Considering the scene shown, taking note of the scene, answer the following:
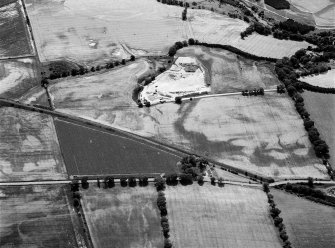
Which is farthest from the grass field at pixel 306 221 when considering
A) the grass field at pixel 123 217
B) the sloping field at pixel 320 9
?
the sloping field at pixel 320 9

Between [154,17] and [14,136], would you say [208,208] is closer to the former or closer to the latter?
[14,136]

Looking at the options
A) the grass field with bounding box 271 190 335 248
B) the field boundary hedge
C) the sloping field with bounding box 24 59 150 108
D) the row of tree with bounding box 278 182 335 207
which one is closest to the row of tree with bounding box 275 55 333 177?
the field boundary hedge

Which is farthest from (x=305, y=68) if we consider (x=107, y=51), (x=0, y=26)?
(x=0, y=26)

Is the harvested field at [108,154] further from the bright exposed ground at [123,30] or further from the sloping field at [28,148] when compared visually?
the bright exposed ground at [123,30]

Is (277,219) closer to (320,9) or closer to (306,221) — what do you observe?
(306,221)

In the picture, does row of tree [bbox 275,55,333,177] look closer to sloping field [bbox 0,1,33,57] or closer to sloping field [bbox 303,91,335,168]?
sloping field [bbox 303,91,335,168]

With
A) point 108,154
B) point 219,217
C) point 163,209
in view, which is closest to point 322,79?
point 219,217
